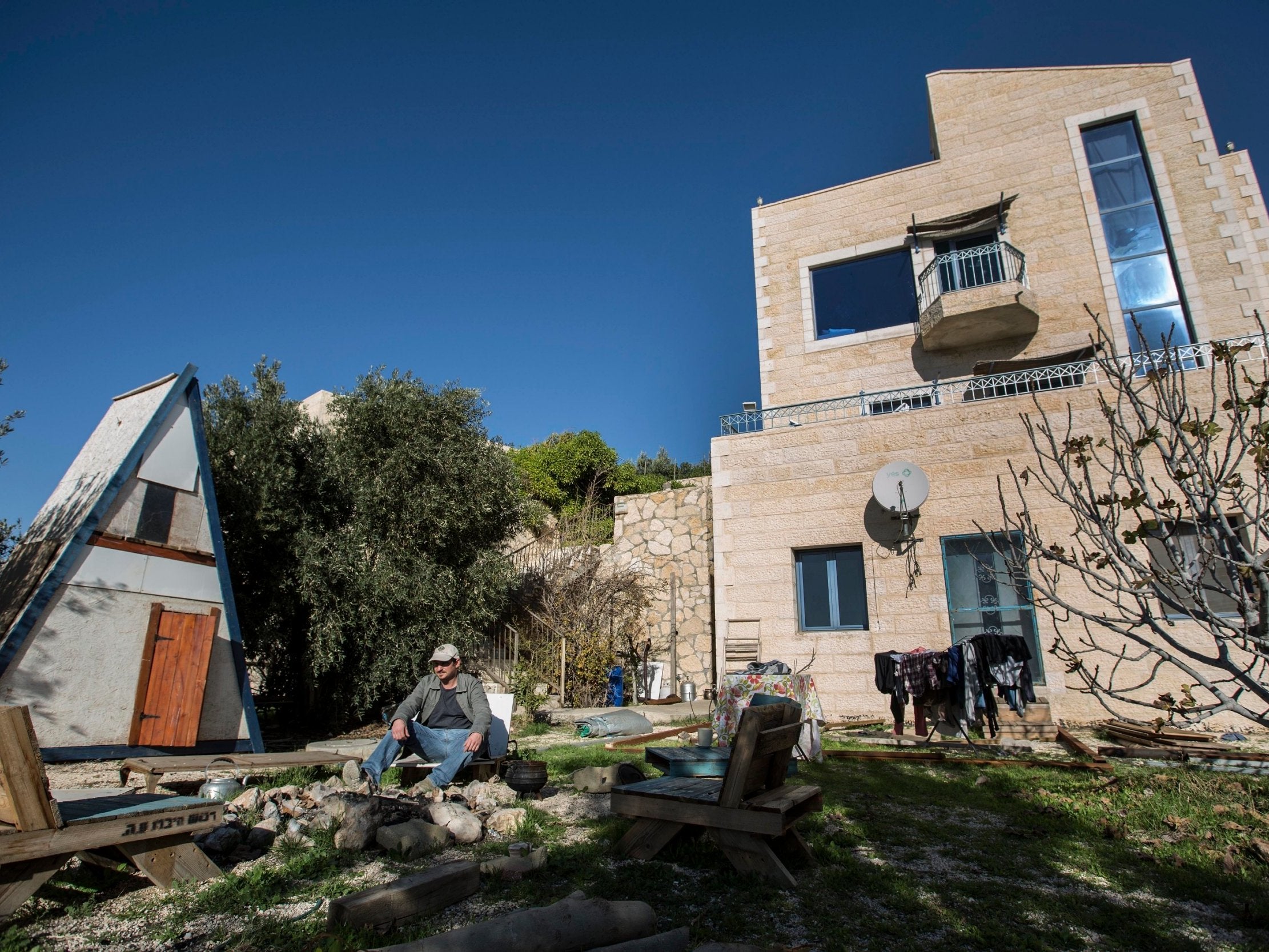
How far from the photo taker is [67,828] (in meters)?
2.67

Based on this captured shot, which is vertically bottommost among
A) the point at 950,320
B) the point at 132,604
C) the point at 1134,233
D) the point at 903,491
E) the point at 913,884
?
the point at 913,884

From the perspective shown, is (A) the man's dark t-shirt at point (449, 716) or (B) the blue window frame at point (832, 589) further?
(B) the blue window frame at point (832, 589)

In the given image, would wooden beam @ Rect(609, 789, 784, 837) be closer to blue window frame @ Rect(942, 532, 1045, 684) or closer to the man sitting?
the man sitting

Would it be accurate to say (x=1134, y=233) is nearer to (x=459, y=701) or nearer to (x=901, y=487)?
(x=901, y=487)

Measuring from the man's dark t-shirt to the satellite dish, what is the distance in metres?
7.04

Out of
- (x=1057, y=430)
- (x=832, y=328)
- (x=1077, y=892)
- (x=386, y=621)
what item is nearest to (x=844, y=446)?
(x=1057, y=430)

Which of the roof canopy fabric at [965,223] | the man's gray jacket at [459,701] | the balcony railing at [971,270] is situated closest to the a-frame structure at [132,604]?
the man's gray jacket at [459,701]

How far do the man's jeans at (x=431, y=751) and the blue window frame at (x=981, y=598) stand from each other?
7.47 metres

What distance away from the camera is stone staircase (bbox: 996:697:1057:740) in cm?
810

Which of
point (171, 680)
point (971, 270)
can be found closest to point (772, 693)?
point (171, 680)

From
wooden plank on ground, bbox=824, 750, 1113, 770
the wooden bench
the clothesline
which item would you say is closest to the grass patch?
wooden plank on ground, bbox=824, 750, 1113, 770

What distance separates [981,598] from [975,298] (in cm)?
540

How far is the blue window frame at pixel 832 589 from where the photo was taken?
1068 cm

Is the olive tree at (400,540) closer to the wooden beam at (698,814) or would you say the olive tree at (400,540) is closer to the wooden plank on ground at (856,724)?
the wooden plank on ground at (856,724)
